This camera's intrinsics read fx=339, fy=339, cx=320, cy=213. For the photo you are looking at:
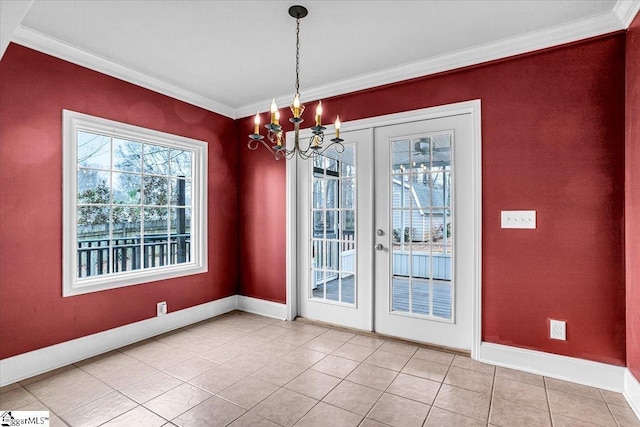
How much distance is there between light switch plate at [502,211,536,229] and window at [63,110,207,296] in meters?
3.18

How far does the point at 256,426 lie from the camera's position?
6.57 ft

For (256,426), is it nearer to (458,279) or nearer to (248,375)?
(248,375)

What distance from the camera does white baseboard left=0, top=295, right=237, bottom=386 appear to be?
254 cm

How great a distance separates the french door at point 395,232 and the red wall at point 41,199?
6.26 ft

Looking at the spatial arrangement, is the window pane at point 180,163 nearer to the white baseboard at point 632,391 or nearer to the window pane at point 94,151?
the window pane at point 94,151

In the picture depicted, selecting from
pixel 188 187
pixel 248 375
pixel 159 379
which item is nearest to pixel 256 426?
pixel 248 375

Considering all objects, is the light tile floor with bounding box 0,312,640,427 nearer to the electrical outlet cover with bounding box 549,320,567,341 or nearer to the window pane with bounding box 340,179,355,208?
the electrical outlet cover with bounding box 549,320,567,341

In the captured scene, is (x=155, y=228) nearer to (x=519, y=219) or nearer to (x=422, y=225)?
(x=422, y=225)

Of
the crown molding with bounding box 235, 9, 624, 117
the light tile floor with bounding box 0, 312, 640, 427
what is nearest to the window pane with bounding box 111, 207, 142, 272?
the light tile floor with bounding box 0, 312, 640, 427

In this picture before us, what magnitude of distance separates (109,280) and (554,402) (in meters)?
3.67

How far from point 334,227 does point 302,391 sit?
5.87ft

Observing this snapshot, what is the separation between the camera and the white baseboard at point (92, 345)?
2535mm

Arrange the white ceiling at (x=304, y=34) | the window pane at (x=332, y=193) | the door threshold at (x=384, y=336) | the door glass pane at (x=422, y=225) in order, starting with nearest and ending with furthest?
1. the white ceiling at (x=304, y=34)
2. the door threshold at (x=384, y=336)
3. the door glass pane at (x=422, y=225)
4. the window pane at (x=332, y=193)

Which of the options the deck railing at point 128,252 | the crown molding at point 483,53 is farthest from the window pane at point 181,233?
the crown molding at point 483,53
